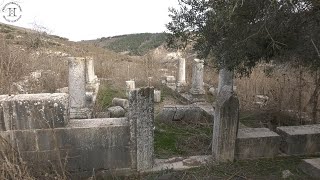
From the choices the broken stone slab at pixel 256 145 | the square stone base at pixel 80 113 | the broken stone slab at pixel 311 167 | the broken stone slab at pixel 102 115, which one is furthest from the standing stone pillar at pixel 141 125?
the broken stone slab at pixel 102 115

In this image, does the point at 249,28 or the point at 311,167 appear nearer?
the point at 249,28

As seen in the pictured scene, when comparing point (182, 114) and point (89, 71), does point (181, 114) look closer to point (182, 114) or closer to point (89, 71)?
point (182, 114)

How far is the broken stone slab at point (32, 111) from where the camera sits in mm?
4180

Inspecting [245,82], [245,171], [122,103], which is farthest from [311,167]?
[245,82]

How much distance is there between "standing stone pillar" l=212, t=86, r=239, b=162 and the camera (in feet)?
15.8

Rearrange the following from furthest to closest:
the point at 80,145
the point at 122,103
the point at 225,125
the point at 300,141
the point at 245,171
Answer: the point at 122,103 → the point at 300,141 → the point at 225,125 → the point at 245,171 → the point at 80,145

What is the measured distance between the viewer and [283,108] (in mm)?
7844

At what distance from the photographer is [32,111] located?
421cm

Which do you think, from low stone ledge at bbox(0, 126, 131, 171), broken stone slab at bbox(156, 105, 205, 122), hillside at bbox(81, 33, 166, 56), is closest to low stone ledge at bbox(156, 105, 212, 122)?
broken stone slab at bbox(156, 105, 205, 122)

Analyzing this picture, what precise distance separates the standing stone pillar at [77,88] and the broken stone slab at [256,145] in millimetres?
4365

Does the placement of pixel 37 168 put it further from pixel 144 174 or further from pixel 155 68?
pixel 155 68

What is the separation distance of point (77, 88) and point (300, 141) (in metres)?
5.63

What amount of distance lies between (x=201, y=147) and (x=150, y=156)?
5.41 ft

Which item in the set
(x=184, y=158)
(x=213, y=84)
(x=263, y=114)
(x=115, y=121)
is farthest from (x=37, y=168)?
(x=213, y=84)
